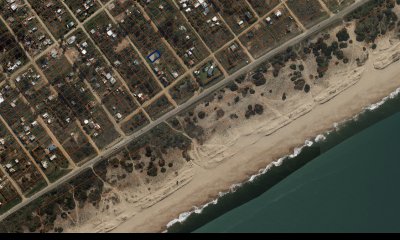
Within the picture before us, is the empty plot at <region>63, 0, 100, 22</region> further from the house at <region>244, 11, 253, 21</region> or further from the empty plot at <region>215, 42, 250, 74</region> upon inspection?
the house at <region>244, 11, 253, 21</region>

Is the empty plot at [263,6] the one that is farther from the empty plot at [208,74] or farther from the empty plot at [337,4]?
the empty plot at [208,74]

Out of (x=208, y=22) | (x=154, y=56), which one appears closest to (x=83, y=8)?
(x=154, y=56)

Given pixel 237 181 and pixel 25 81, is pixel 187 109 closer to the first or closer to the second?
pixel 237 181

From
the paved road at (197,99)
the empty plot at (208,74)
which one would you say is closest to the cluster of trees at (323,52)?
the paved road at (197,99)

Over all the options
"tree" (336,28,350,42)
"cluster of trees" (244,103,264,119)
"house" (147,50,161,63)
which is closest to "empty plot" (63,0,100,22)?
"house" (147,50,161,63)

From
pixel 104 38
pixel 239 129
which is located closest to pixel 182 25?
pixel 104 38
